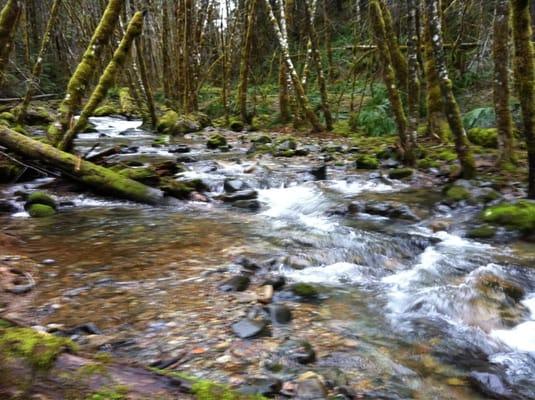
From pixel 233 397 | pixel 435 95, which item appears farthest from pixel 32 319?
pixel 435 95

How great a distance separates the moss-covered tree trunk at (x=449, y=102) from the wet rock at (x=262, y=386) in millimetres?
5856

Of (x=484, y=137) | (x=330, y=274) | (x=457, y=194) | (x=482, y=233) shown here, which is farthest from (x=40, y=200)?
(x=484, y=137)

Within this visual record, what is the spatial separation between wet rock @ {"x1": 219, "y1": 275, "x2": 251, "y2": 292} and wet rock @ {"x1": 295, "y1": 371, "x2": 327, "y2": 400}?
4.38ft

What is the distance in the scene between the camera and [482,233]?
19.1ft

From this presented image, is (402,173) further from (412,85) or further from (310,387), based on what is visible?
(310,387)

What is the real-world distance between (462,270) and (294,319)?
2.03 meters

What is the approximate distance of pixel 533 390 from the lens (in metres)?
2.83

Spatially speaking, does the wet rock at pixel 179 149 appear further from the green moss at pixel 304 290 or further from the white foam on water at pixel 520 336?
the white foam on water at pixel 520 336

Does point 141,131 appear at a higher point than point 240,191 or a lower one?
higher

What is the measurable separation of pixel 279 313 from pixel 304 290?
0.50 meters

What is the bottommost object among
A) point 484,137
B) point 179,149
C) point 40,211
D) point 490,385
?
point 490,385

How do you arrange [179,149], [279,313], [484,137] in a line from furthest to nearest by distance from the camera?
[179,149]
[484,137]
[279,313]

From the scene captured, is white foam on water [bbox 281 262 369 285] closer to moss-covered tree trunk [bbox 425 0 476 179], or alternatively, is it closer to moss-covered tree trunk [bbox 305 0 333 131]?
moss-covered tree trunk [bbox 425 0 476 179]

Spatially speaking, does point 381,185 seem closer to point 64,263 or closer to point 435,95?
point 435,95
